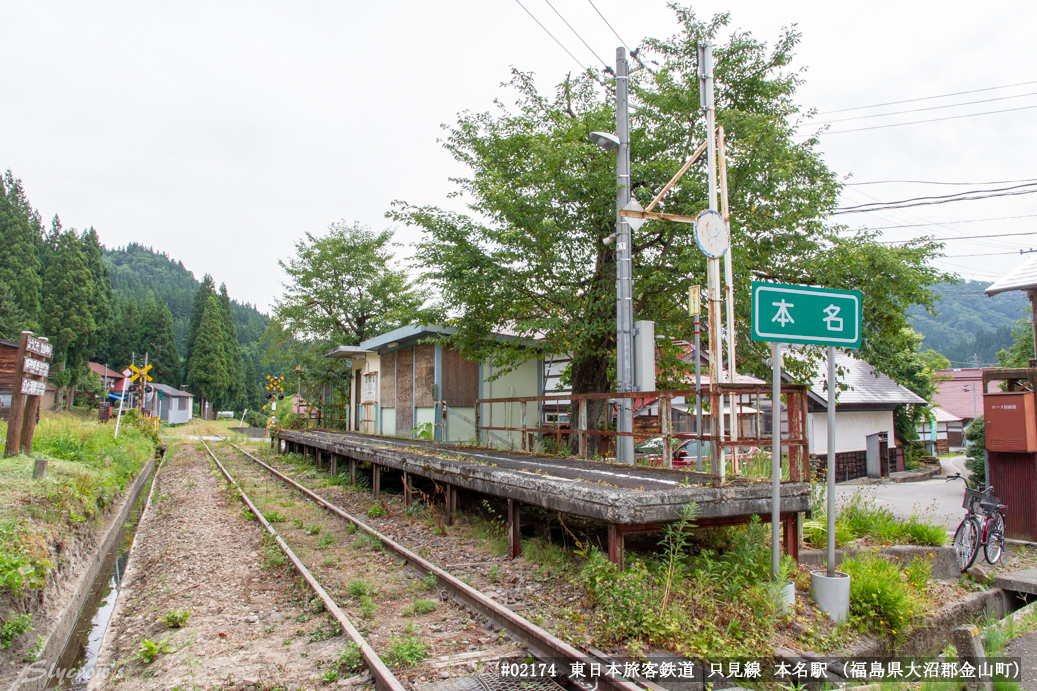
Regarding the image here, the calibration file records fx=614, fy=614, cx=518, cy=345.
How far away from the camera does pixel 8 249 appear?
134 ft

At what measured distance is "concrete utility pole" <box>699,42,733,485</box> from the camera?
5.59 m

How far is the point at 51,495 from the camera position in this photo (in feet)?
24.7

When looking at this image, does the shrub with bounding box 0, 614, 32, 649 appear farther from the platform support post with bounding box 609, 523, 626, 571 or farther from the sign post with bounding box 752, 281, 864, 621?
the sign post with bounding box 752, 281, 864, 621

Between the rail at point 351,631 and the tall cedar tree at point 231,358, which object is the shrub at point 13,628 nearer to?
the rail at point 351,631

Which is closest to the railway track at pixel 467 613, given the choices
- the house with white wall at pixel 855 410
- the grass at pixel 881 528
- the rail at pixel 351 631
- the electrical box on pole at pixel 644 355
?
the rail at pixel 351 631

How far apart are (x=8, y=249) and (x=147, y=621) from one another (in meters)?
47.8

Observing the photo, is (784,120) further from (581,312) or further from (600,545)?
(600,545)

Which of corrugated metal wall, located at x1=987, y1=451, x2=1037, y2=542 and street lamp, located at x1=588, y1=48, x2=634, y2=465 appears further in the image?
corrugated metal wall, located at x1=987, y1=451, x2=1037, y2=542

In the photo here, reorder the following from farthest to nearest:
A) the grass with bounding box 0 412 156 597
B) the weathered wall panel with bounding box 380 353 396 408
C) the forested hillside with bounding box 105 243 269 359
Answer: the forested hillside with bounding box 105 243 269 359 < the weathered wall panel with bounding box 380 353 396 408 < the grass with bounding box 0 412 156 597

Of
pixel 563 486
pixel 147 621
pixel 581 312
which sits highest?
pixel 581 312

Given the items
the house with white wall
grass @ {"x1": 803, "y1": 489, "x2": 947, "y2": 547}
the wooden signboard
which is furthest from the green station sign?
the house with white wall

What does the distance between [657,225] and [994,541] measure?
6.67 m

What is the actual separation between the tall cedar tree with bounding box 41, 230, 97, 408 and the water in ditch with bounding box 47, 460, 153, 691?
3808 centimetres

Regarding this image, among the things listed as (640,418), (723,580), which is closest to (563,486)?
(723,580)
